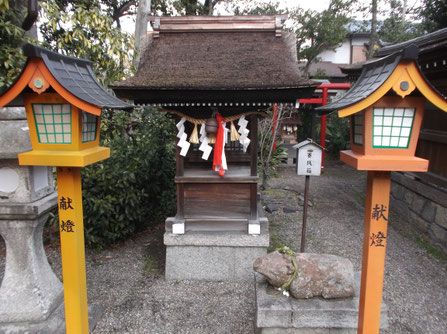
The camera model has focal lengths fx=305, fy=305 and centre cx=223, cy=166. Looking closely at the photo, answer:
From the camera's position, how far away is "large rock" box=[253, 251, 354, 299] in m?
3.34

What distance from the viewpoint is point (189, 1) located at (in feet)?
48.7

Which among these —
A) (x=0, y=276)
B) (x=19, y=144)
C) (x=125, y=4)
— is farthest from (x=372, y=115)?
(x=125, y=4)

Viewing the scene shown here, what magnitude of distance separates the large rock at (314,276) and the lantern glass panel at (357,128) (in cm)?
147

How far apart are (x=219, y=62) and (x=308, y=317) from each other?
12.1 ft

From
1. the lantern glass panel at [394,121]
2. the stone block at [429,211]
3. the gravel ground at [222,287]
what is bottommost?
the gravel ground at [222,287]

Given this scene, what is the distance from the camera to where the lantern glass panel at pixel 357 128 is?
2.68m

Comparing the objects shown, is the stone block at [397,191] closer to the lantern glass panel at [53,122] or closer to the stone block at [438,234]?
the stone block at [438,234]

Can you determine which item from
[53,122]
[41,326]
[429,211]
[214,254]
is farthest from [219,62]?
[429,211]

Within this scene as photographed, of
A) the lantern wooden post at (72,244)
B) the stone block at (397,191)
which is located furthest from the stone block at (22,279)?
the stone block at (397,191)

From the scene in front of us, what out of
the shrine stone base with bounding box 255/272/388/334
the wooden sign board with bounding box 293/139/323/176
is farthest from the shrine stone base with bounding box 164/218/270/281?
the shrine stone base with bounding box 255/272/388/334

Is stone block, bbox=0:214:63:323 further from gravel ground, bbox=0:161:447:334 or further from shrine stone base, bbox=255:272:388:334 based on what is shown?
shrine stone base, bbox=255:272:388:334

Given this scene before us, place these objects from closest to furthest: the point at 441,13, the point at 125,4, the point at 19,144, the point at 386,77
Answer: the point at 386,77, the point at 19,144, the point at 441,13, the point at 125,4

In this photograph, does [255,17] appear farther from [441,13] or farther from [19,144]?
[441,13]

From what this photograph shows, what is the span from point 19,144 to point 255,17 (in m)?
4.06
